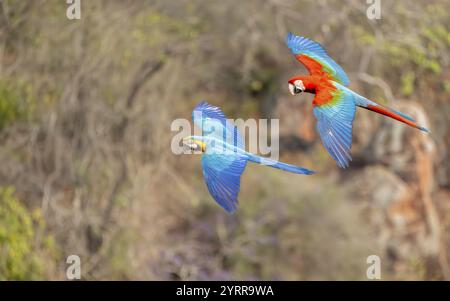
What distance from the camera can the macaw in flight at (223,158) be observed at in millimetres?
4570

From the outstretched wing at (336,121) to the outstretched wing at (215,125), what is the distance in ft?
1.75

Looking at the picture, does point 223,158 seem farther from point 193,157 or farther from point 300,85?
point 193,157

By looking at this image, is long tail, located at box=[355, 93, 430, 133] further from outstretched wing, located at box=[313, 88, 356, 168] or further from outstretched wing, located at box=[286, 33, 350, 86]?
outstretched wing, located at box=[286, 33, 350, 86]

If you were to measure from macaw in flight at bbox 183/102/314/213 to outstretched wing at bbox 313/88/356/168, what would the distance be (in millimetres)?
192

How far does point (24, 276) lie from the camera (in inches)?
408

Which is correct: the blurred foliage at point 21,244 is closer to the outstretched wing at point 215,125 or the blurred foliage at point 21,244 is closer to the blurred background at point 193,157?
the blurred background at point 193,157

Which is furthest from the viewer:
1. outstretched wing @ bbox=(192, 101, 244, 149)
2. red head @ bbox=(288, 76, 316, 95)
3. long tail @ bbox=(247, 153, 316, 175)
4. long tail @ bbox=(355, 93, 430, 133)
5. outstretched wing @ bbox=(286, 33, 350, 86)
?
outstretched wing @ bbox=(286, 33, 350, 86)

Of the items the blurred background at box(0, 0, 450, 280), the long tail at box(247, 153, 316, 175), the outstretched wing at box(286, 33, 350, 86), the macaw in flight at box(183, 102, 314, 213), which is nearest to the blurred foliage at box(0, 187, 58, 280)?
the blurred background at box(0, 0, 450, 280)

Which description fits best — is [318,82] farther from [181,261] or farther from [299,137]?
[299,137]

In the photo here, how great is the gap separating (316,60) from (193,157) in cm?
776

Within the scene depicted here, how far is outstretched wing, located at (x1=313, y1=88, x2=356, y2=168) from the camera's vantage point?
4477mm

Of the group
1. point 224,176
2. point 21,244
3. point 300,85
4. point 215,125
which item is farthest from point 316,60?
point 21,244

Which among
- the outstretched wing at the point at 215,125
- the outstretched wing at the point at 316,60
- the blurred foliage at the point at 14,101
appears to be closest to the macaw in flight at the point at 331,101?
the outstretched wing at the point at 316,60

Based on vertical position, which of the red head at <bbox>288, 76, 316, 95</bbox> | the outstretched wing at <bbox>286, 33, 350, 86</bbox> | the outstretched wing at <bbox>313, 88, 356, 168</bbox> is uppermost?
the outstretched wing at <bbox>286, 33, 350, 86</bbox>
